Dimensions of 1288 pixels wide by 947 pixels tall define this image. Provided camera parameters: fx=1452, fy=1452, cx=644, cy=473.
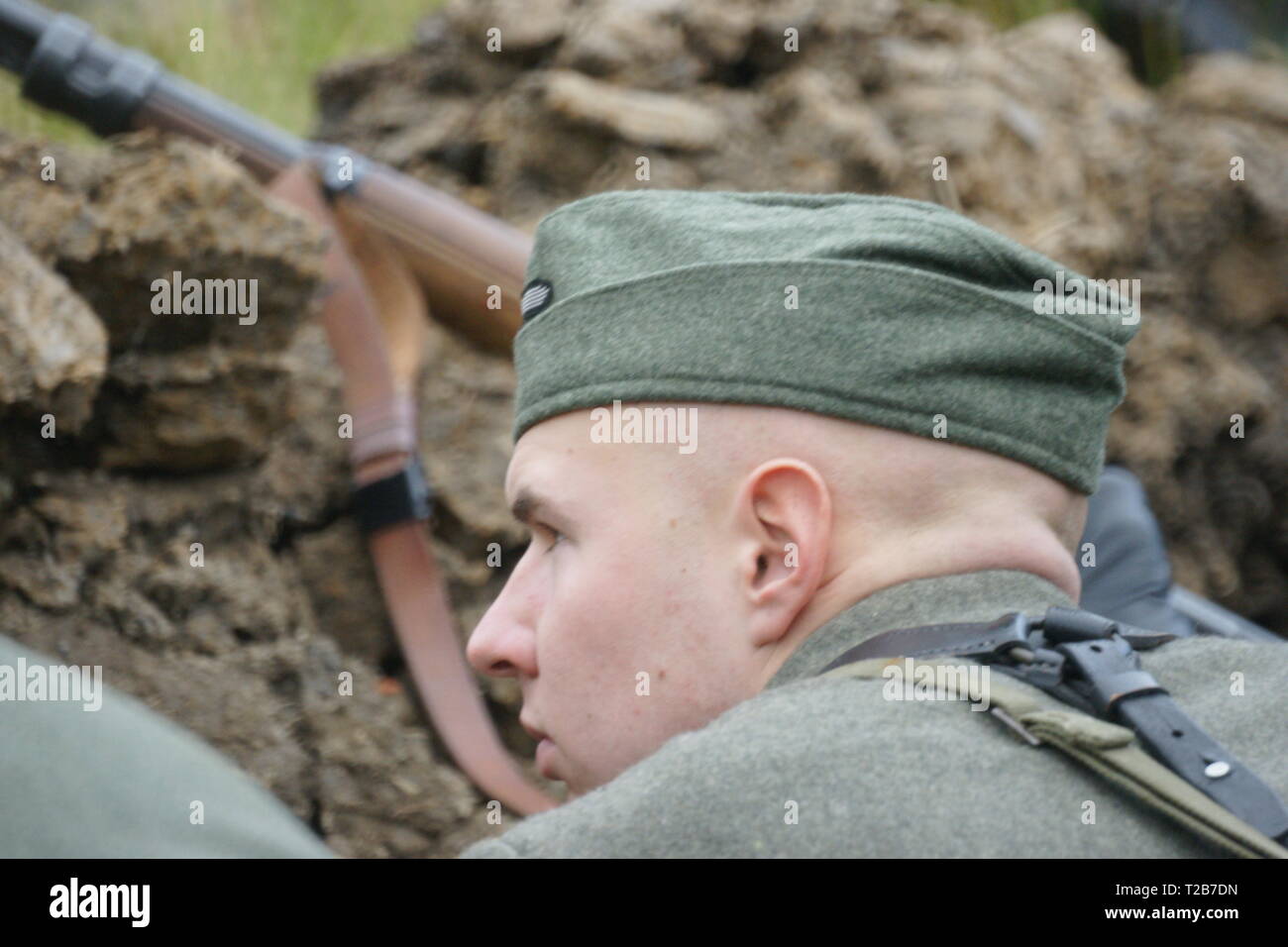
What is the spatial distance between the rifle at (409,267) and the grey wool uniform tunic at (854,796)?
65.6 inches

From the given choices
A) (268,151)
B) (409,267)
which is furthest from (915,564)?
(268,151)

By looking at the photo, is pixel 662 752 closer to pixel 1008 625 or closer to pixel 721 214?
pixel 1008 625

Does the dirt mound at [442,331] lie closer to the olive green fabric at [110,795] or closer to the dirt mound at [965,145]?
the dirt mound at [965,145]

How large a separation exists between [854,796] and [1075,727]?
0.17 meters

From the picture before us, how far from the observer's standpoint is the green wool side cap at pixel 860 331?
49.0 inches

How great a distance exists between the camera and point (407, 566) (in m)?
2.80

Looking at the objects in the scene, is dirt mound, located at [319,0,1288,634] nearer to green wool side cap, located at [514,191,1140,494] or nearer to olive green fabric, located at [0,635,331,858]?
green wool side cap, located at [514,191,1140,494]

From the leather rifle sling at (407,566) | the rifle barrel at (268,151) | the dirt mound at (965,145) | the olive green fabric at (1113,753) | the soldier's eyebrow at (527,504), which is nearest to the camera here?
the olive green fabric at (1113,753)

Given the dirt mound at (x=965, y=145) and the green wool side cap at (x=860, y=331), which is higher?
the dirt mound at (x=965, y=145)

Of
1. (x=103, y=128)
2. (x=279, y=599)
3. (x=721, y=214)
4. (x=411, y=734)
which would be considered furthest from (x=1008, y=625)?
(x=103, y=128)

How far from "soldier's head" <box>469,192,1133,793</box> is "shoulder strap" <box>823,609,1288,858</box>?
0.30 feet

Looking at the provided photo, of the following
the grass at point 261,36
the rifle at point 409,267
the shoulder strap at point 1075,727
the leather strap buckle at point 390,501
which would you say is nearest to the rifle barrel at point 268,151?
the rifle at point 409,267

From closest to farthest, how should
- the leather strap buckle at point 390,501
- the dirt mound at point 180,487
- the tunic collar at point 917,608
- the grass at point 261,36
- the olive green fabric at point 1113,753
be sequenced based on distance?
the olive green fabric at point 1113,753, the tunic collar at point 917,608, the dirt mound at point 180,487, the leather strap buckle at point 390,501, the grass at point 261,36

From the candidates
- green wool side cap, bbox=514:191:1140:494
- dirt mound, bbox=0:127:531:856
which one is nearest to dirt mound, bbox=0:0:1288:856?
dirt mound, bbox=0:127:531:856
